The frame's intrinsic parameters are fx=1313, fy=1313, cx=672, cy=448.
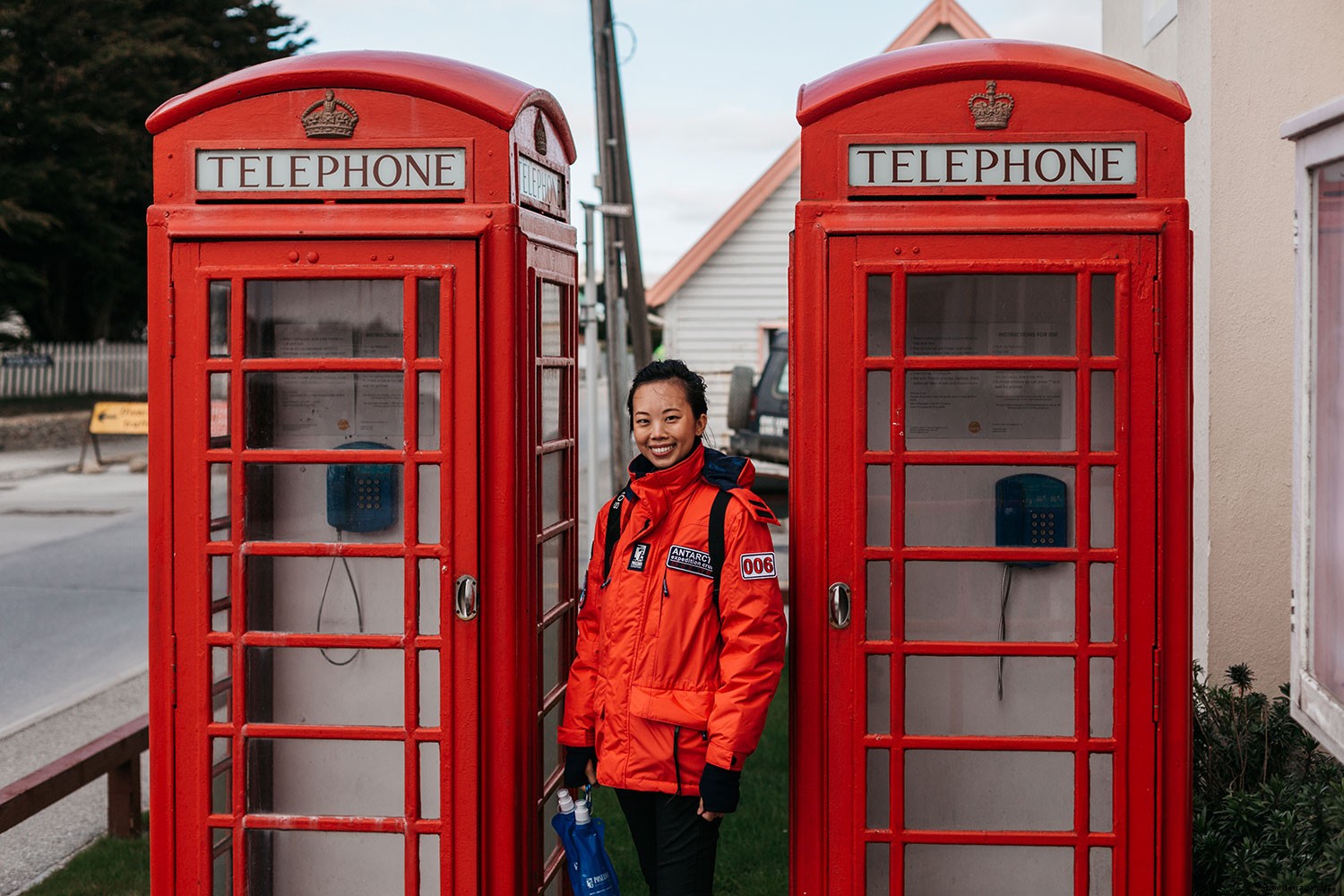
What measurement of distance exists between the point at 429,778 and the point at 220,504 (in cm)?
101

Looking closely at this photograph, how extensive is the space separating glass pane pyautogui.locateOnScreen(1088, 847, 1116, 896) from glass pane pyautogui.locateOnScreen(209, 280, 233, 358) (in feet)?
9.31

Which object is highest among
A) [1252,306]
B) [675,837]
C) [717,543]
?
[1252,306]

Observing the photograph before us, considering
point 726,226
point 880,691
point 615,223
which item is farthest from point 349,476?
Result: point 726,226

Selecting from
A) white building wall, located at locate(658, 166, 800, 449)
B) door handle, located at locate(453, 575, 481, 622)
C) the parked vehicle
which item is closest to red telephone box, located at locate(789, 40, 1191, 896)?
door handle, located at locate(453, 575, 481, 622)

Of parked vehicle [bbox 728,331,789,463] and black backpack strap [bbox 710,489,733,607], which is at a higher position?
parked vehicle [bbox 728,331,789,463]

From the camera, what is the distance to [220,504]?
3.86 meters

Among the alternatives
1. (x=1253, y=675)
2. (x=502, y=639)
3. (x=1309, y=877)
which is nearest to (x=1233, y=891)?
(x=1309, y=877)

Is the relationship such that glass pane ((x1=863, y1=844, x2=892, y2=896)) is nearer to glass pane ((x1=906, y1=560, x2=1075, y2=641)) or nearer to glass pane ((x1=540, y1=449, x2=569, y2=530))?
glass pane ((x1=906, y1=560, x2=1075, y2=641))

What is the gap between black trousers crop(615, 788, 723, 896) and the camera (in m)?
3.41

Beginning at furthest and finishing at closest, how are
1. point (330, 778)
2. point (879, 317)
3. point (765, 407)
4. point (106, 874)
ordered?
point (765, 407) → point (106, 874) → point (330, 778) → point (879, 317)

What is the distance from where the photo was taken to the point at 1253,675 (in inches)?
203

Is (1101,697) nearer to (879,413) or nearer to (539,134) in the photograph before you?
(879,413)

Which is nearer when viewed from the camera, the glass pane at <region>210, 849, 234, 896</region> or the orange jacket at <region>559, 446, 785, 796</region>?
the orange jacket at <region>559, 446, 785, 796</region>

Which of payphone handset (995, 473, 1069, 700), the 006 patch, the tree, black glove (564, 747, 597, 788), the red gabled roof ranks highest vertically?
the tree
